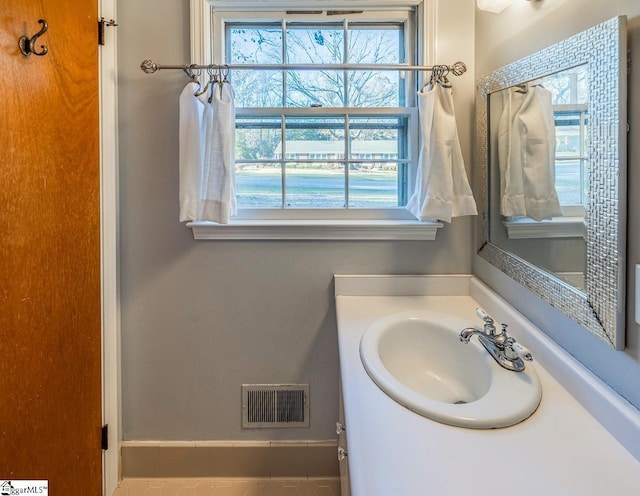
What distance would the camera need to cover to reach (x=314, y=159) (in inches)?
62.7

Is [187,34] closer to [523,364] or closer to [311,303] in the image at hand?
[311,303]

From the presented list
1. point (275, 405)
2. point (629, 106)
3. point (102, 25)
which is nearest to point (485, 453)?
Result: point (629, 106)

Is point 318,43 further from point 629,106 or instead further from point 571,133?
point 629,106

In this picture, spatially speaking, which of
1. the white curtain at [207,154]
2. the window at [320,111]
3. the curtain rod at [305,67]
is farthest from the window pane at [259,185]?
the curtain rod at [305,67]

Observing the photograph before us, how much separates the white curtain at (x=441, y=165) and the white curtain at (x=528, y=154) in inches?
5.4

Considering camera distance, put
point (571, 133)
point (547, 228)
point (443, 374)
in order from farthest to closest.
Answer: point (443, 374)
point (547, 228)
point (571, 133)

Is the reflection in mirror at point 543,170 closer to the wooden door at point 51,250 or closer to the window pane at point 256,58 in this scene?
the window pane at point 256,58

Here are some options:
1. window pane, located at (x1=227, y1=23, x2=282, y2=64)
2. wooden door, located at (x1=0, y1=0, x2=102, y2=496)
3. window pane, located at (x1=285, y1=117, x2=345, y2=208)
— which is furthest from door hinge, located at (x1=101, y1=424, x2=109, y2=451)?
window pane, located at (x1=227, y1=23, x2=282, y2=64)

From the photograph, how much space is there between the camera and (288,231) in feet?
5.01

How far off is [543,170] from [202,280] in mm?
1270

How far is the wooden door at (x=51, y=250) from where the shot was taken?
1018mm

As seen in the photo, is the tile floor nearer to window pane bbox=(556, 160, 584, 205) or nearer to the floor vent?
the floor vent

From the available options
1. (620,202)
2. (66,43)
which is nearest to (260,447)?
(620,202)

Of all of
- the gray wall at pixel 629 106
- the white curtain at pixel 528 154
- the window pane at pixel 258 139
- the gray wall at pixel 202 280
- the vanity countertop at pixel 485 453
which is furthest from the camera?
the window pane at pixel 258 139
